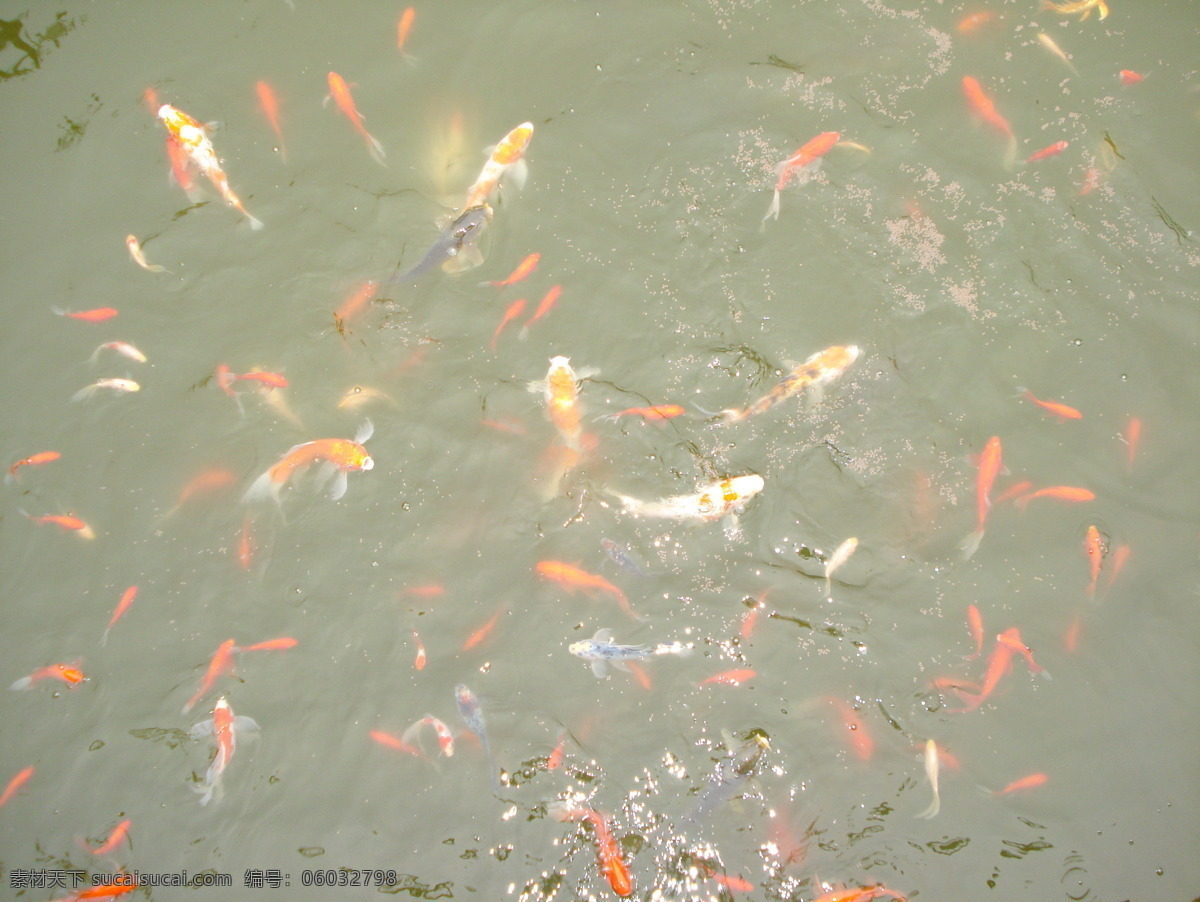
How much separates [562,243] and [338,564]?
2.49m

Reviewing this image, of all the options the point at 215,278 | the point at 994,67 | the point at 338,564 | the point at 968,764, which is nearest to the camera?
the point at 968,764

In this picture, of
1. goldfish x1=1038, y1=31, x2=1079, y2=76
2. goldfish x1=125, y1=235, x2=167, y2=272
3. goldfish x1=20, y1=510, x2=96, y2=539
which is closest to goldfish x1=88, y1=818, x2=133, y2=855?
goldfish x1=20, y1=510, x2=96, y2=539

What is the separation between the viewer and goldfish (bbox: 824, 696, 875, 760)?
13.4 ft

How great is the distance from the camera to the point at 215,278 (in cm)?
502

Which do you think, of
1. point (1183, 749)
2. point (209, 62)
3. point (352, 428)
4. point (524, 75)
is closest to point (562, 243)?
point (524, 75)

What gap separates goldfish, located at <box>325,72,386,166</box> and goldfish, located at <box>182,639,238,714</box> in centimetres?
337

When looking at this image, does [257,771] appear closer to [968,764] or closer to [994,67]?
[968,764]

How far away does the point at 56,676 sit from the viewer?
4.31 metres

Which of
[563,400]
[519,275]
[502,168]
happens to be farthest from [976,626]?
[502,168]

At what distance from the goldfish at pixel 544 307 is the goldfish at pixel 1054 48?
3896mm

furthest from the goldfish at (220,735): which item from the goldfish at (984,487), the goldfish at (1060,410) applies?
the goldfish at (1060,410)

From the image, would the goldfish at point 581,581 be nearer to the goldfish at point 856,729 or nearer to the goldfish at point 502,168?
the goldfish at point 856,729

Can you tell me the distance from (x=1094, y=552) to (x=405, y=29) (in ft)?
19.0

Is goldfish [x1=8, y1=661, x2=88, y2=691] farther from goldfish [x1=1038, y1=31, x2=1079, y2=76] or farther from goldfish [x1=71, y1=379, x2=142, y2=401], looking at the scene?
goldfish [x1=1038, y1=31, x2=1079, y2=76]
